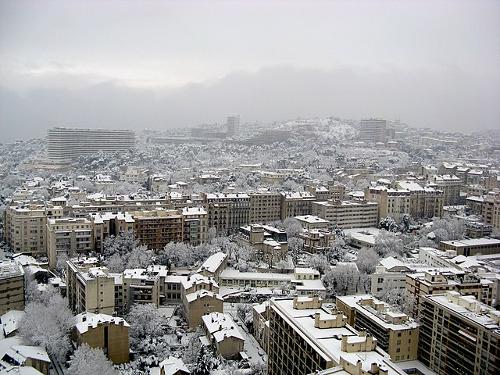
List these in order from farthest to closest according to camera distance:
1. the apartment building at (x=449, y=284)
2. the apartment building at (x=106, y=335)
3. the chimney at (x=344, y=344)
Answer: the apartment building at (x=449, y=284), the apartment building at (x=106, y=335), the chimney at (x=344, y=344)

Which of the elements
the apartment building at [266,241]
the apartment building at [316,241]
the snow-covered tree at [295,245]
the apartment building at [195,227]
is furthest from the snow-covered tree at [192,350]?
the apartment building at [316,241]

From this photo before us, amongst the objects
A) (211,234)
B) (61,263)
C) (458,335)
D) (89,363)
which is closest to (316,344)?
(458,335)

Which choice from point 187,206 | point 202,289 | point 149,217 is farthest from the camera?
point 187,206

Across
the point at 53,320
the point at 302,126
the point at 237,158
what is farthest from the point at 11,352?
the point at 302,126

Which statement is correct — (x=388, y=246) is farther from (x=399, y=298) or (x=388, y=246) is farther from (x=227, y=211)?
(x=227, y=211)

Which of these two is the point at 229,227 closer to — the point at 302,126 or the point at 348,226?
the point at 348,226

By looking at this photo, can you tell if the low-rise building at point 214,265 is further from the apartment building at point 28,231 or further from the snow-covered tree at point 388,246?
the apartment building at point 28,231

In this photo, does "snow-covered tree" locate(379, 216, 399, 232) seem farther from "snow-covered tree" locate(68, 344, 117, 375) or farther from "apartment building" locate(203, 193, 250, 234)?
"snow-covered tree" locate(68, 344, 117, 375)

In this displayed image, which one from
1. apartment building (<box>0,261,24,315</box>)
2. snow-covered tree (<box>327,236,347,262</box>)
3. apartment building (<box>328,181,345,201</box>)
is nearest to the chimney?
apartment building (<box>0,261,24,315</box>)
